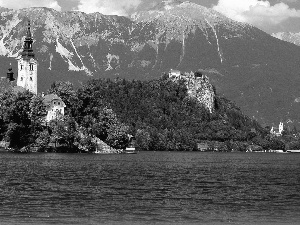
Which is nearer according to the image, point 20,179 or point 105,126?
point 20,179


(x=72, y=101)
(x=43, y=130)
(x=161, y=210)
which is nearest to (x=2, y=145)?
(x=43, y=130)

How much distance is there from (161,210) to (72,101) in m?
128

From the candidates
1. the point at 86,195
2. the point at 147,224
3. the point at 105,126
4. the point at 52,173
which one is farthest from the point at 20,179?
the point at 105,126

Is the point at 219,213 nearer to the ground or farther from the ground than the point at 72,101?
nearer to the ground

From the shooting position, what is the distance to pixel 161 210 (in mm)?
50406

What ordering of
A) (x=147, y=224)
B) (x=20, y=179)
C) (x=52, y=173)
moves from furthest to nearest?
(x=52, y=173) < (x=20, y=179) < (x=147, y=224)

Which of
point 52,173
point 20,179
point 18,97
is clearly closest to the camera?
point 20,179

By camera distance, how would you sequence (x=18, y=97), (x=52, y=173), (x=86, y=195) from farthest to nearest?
(x=18, y=97) < (x=52, y=173) < (x=86, y=195)

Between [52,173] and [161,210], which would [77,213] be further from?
[52,173]

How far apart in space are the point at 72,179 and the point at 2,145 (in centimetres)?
8963

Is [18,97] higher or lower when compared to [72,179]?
higher

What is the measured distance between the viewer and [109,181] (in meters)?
76.2

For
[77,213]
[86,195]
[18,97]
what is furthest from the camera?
[18,97]

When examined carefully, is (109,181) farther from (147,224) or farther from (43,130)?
(43,130)
